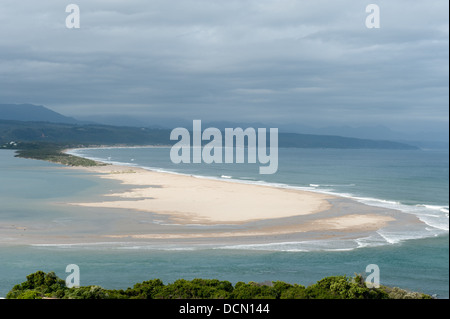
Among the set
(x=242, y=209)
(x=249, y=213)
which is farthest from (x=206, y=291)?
Result: (x=242, y=209)

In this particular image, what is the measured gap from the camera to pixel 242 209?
40.4 meters

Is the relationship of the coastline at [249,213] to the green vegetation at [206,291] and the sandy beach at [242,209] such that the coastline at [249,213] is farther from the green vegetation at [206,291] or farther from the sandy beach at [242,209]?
the green vegetation at [206,291]

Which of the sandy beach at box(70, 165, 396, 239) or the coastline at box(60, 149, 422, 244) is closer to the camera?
the coastline at box(60, 149, 422, 244)

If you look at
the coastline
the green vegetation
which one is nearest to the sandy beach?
the coastline

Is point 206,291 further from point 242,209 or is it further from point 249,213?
point 242,209

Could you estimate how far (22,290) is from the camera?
15188 mm

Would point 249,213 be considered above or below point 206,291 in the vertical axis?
above

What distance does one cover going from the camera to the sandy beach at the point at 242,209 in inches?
1292

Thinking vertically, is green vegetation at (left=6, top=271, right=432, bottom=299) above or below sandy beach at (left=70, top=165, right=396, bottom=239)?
below

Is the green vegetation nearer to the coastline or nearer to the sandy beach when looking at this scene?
the coastline

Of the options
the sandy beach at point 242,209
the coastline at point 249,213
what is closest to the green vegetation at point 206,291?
the coastline at point 249,213

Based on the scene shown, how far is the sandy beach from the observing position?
3281 centimetres
